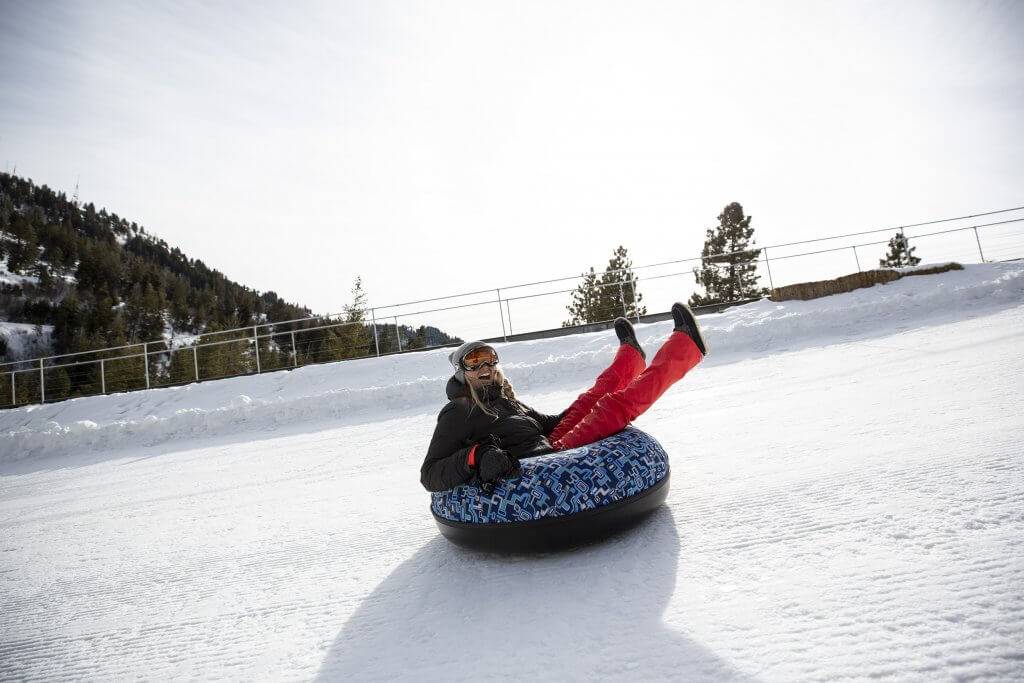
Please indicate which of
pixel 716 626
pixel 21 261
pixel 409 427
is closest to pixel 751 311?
pixel 409 427

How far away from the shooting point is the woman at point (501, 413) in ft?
8.61

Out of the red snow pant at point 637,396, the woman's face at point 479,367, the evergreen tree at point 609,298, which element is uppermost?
the evergreen tree at point 609,298

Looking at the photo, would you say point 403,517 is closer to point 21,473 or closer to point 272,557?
point 272,557

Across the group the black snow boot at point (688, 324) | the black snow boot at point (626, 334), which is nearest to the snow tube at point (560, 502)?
the black snow boot at point (688, 324)

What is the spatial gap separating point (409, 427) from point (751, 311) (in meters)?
7.87

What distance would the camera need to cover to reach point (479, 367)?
2.94 m

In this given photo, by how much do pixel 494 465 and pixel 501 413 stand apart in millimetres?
593

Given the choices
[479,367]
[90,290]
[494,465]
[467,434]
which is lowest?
[494,465]

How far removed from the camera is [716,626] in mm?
1743

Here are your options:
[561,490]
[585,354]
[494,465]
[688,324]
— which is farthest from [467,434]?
[585,354]

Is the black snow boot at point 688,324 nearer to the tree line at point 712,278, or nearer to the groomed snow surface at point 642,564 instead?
the groomed snow surface at point 642,564

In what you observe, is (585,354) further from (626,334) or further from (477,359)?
(477,359)

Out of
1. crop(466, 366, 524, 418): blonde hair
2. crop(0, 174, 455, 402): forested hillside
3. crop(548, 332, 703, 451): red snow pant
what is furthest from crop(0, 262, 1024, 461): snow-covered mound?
crop(0, 174, 455, 402): forested hillside

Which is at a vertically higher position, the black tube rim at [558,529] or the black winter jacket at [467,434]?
the black winter jacket at [467,434]
